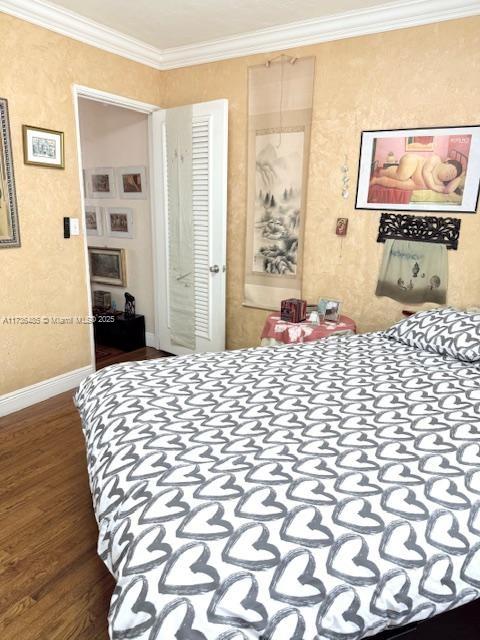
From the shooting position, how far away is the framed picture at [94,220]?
14.5ft

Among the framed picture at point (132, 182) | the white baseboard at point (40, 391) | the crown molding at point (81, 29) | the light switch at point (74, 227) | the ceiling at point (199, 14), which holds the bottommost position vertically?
the white baseboard at point (40, 391)

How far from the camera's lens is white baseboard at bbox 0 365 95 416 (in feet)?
9.61

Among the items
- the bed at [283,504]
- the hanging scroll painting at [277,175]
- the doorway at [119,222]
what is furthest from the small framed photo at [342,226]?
the doorway at [119,222]

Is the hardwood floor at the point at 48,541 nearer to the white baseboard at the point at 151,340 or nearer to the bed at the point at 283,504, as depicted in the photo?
the bed at the point at 283,504

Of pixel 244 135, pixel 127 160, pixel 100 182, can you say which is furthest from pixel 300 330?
pixel 100 182

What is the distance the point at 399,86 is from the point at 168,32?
5.59 ft

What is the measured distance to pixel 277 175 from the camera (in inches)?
128

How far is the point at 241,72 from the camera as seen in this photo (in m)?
3.27

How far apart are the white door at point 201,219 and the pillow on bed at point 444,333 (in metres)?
1.51

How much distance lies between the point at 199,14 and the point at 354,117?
1.22 meters

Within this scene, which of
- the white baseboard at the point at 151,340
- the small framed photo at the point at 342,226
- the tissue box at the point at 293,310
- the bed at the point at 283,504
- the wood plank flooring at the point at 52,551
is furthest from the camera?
the white baseboard at the point at 151,340

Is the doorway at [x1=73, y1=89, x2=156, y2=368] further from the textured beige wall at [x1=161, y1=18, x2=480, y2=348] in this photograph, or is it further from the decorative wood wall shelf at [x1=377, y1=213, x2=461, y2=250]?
the decorative wood wall shelf at [x1=377, y1=213, x2=461, y2=250]

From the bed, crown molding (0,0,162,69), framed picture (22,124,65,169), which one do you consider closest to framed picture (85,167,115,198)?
crown molding (0,0,162,69)

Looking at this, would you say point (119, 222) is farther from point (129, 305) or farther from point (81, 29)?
point (81, 29)
